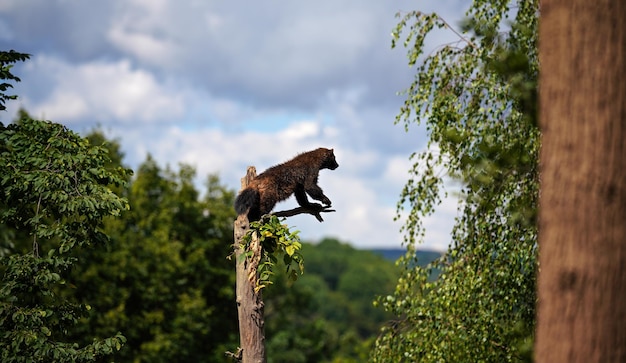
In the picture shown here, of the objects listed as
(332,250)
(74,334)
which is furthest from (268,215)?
(332,250)

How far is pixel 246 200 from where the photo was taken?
8328 mm

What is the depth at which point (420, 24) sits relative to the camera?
10602 millimetres

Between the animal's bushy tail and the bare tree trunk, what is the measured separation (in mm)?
420

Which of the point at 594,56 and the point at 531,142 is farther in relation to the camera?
the point at 531,142

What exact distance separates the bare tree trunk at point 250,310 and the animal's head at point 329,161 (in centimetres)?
242

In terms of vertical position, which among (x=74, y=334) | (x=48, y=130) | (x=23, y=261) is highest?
(x=48, y=130)

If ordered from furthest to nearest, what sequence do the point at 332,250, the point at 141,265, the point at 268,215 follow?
the point at 332,250, the point at 141,265, the point at 268,215

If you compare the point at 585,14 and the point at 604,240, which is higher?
the point at 585,14

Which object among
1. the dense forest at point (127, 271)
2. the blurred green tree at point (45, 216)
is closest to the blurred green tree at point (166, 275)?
the dense forest at point (127, 271)

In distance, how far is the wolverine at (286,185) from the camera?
8.38m

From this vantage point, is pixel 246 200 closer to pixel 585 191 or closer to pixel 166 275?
pixel 585 191

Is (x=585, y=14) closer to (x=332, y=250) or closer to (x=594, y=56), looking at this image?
(x=594, y=56)

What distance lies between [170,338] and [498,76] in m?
19.0

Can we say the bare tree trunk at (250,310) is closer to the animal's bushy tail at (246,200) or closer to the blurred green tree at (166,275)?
the animal's bushy tail at (246,200)
